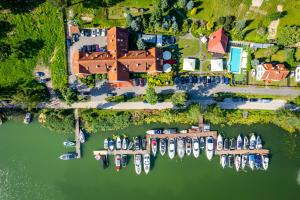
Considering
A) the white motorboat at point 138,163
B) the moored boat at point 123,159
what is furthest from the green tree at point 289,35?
the moored boat at point 123,159

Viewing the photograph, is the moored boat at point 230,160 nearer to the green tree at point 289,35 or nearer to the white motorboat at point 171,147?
the white motorboat at point 171,147

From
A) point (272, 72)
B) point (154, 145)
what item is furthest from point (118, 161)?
point (272, 72)

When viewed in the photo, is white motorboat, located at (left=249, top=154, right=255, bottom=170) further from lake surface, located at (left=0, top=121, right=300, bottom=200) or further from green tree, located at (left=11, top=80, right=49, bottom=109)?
green tree, located at (left=11, top=80, right=49, bottom=109)

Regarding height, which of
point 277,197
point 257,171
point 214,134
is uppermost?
point 214,134

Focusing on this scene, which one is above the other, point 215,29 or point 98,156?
point 215,29

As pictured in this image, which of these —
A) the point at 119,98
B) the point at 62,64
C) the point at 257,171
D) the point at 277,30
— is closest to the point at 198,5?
the point at 277,30

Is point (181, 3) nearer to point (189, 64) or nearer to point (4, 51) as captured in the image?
point (189, 64)

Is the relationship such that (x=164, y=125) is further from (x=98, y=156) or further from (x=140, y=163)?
(x=98, y=156)
